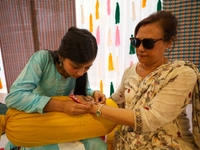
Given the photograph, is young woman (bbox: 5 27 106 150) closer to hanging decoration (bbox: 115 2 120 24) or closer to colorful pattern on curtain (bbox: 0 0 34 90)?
hanging decoration (bbox: 115 2 120 24)

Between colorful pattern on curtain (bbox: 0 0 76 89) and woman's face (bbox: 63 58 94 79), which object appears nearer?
woman's face (bbox: 63 58 94 79)

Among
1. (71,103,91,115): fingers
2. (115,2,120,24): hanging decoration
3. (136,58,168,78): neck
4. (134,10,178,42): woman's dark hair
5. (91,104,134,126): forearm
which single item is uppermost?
(115,2,120,24): hanging decoration

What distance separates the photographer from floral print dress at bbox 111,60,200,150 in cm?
82

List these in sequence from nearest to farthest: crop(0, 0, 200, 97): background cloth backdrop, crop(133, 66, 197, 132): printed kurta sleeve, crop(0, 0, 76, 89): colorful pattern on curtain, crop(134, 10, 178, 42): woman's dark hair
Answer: crop(133, 66, 197, 132): printed kurta sleeve
crop(134, 10, 178, 42): woman's dark hair
crop(0, 0, 200, 97): background cloth backdrop
crop(0, 0, 76, 89): colorful pattern on curtain

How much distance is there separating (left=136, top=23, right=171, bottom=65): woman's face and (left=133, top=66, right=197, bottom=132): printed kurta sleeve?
0.22 metres

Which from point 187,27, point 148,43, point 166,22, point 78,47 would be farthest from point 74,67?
point 187,27

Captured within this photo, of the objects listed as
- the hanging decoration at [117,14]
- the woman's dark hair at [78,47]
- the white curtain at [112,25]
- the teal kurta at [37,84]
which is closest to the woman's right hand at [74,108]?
the teal kurta at [37,84]

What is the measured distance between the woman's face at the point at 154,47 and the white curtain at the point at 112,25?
1.67 meters

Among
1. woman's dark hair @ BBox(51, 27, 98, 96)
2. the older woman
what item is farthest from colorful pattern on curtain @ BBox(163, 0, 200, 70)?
woman's dark hair @ BBox(51, 27, 98, 96)

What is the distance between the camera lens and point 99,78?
9.40 ft

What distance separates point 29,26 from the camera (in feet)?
9.30

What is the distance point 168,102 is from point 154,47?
40cm

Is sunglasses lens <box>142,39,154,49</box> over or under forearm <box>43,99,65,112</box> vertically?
over

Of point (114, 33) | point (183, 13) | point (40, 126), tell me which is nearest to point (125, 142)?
point (40, 126)
